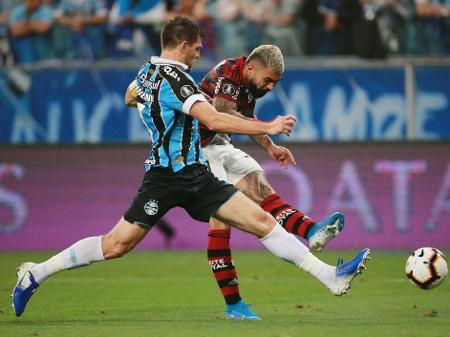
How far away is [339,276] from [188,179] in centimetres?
130

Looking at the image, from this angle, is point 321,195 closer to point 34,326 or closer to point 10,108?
point 10,108

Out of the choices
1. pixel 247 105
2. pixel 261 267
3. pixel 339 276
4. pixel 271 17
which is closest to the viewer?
pixel 339 276

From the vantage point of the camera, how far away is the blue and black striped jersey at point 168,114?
25.4 feet

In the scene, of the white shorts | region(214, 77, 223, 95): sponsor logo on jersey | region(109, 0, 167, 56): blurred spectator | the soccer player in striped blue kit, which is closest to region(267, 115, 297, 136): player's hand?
the soccer player in striped blue kit

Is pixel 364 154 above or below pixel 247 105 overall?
below

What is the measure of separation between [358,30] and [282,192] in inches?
100

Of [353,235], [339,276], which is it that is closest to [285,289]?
[339,276]

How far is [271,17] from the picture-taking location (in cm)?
1564

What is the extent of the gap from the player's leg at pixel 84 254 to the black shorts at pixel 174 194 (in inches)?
4.0

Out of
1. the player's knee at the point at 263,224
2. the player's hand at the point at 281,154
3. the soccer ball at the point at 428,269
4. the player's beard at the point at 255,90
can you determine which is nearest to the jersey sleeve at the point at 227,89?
the player's beard at the point at 255,90

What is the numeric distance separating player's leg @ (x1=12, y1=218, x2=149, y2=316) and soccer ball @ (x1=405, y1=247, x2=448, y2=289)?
2.21 m

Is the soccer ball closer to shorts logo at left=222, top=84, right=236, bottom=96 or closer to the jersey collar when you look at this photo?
shorts logo at left=222, top=84, right=236, bottom=96

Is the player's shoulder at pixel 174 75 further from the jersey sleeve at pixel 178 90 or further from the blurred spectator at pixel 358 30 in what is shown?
the blurred spectator at pixel 358 30

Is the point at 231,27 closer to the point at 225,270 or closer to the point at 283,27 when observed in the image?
the point at 283,27
